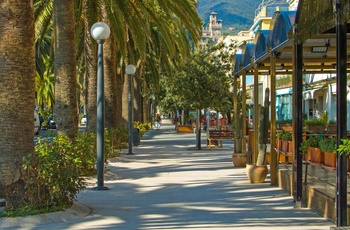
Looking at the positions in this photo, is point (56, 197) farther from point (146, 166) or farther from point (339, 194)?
point (146, 166)

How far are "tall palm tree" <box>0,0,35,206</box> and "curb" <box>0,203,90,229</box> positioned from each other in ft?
2.08

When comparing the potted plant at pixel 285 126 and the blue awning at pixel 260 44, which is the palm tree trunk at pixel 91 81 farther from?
the potted plant at pixel 285 126

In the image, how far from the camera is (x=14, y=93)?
885cm

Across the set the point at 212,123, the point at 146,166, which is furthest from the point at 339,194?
the point at 212,123

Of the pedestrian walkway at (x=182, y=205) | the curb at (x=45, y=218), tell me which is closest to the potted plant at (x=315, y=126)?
the pedestrian walkway at (x=182, y=205)

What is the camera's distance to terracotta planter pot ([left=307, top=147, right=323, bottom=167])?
972cm

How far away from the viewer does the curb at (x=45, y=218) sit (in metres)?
8.05

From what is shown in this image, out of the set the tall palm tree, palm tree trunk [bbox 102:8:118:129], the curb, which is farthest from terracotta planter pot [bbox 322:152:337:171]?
palm tree trunk [bbox 102:8:118:129]

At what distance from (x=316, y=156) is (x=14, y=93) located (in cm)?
511

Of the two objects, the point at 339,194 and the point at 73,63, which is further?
the point at 73,63

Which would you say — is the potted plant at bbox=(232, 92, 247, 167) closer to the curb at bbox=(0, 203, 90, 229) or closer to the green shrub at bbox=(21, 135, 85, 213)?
the curb at bbox=(0, 203, 90, 229)

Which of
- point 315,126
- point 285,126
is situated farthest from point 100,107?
point 285,126

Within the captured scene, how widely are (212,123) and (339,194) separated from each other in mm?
52996

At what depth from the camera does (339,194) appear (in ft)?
24.4
